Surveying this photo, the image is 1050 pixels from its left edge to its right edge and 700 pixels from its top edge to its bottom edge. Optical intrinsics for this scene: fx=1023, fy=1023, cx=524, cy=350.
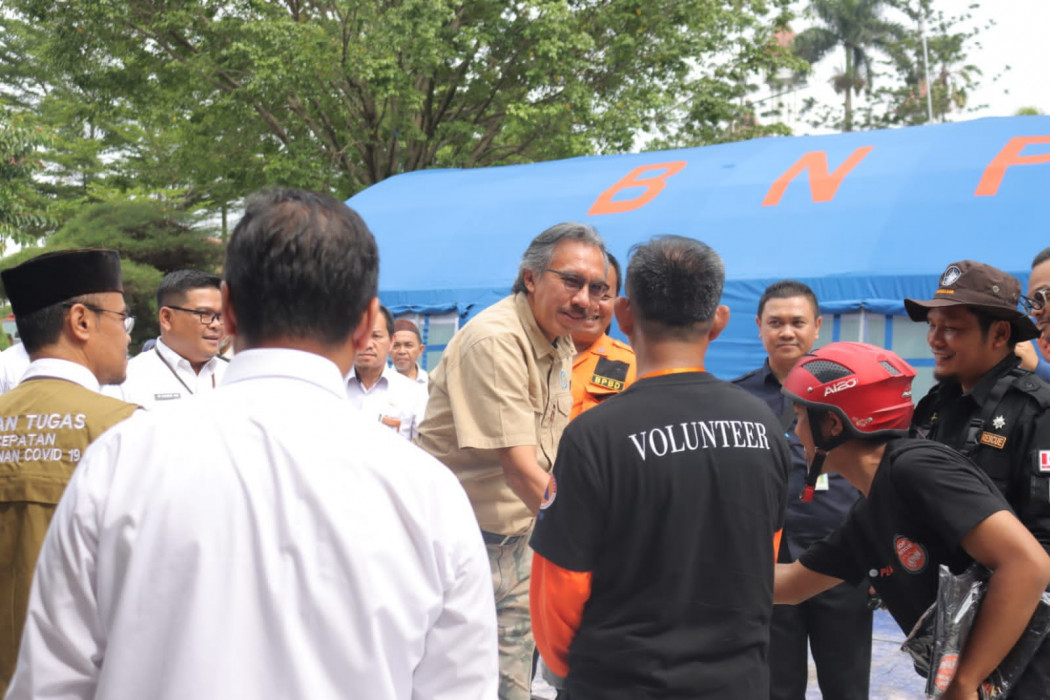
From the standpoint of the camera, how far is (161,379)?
5211 millimetres

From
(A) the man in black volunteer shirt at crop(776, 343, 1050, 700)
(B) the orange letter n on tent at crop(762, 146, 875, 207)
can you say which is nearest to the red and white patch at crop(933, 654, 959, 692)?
(A) the man in black volunteer shirt at crop(776, 343, 1050, 700)

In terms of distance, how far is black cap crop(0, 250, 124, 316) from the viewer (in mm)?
2914

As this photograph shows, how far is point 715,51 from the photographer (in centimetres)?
1898

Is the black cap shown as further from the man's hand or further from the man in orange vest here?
the man in orange vest

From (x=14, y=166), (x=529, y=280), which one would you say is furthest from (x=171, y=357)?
(x=14, y=166)

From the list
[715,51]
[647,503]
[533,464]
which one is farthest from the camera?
[715,51]

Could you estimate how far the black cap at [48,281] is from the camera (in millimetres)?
2914

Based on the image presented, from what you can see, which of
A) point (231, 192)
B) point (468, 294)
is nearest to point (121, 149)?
point (231, 192)

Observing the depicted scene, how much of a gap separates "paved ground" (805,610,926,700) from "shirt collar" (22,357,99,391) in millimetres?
3898

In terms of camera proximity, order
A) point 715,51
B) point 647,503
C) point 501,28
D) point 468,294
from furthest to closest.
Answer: point 715,51
point 501,28
point 468,294
point 647,503

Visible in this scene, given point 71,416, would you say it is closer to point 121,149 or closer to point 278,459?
point 278,459

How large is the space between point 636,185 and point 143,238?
573 inches

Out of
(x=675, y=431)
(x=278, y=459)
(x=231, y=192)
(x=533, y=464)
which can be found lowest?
(x=533, y=464)

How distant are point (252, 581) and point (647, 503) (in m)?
1.07
